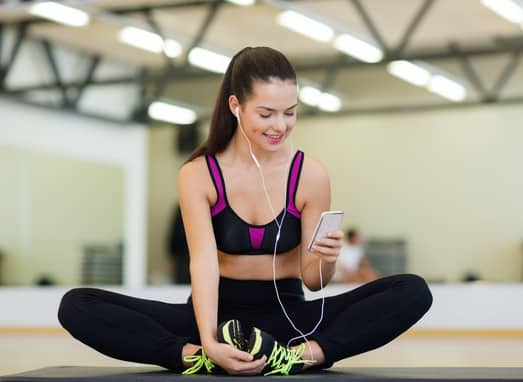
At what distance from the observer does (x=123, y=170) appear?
8.88 meters

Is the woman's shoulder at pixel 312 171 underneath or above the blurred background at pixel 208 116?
underneath

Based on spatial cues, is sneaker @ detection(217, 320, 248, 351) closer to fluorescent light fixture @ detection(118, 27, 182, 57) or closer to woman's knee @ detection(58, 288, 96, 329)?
woman's knee @ detection(58, 288, 96, 329)

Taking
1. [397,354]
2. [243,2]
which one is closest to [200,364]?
[397,354]

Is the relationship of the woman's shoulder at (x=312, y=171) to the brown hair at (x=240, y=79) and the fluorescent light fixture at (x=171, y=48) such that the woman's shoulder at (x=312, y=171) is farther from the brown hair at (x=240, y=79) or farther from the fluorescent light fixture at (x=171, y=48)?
the fluorescent light fixture at (x=171, y=48)

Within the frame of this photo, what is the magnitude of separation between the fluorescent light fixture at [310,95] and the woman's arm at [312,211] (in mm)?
6473

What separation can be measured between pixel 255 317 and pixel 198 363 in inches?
8.0

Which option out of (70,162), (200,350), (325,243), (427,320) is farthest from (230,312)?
(70,162)

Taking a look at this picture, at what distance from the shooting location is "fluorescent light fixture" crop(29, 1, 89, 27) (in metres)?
7.26

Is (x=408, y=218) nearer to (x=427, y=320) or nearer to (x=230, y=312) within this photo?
(x=427, y=320)

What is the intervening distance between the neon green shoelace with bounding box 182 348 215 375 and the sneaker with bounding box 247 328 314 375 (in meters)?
0.14

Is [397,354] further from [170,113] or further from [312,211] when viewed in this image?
[170,113]

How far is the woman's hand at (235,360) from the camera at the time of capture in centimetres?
219

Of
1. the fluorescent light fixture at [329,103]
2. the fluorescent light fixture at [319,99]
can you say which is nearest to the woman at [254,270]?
the fluorescent light fixture at [319,99]

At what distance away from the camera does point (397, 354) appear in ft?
12.1
